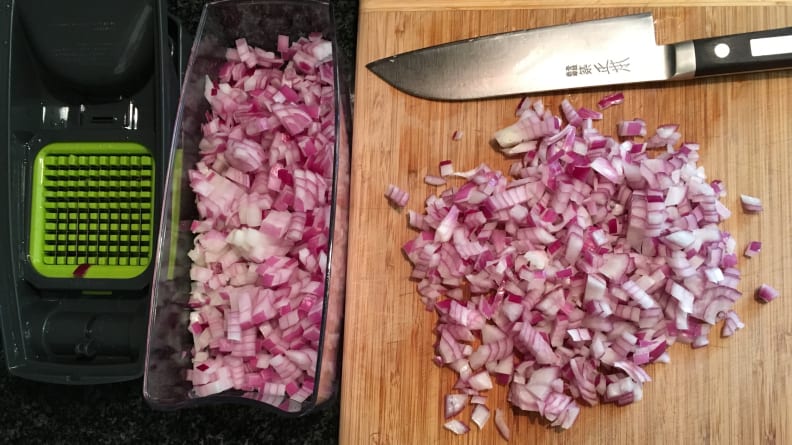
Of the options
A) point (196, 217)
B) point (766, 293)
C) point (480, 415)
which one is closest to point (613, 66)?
point (766, 293)

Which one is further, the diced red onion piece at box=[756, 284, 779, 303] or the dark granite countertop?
the dark granite countertop

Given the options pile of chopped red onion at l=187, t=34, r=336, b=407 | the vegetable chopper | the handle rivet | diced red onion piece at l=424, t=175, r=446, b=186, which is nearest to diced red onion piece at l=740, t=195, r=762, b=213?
the handle rivet

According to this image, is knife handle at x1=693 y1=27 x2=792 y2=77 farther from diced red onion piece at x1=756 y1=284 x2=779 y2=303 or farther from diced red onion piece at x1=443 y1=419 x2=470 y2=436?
diced red onion piece at x1=443 y1=419 x2=470 y2=436

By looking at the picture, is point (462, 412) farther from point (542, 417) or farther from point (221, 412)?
point (221, 412)

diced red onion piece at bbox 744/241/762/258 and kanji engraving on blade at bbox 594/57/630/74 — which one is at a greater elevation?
kanji engraving on blade at bbox 594/57/630/74

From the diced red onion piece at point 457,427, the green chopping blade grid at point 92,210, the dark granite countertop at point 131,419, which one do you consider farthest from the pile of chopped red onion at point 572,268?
the green chopping blade grid at point 92,210

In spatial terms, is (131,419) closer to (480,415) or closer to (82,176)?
(82,176)
